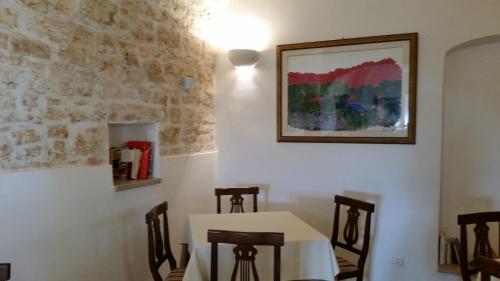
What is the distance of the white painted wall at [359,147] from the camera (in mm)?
2842

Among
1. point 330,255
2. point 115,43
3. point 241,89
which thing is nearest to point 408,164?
point 330,255

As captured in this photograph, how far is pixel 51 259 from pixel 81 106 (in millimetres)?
933

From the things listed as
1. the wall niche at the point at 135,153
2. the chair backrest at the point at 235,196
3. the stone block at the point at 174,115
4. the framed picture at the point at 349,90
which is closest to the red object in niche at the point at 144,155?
the wall niche at the point at 135,153

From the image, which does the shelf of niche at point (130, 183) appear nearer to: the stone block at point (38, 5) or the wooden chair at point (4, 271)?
the wooden chair at point (4, 271)

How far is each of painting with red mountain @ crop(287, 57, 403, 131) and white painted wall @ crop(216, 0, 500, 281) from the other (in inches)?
7.6

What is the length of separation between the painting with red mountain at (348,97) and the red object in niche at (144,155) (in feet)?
4.63

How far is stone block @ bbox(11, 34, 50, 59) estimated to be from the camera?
1748 mm

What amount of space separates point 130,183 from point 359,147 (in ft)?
6.69

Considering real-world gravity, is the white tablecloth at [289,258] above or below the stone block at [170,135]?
below

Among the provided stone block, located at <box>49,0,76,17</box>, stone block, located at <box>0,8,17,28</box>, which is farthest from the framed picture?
stone block, located at <box>0,8,17,28</box>

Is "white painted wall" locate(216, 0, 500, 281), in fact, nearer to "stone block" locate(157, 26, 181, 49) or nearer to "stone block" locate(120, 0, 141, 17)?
"stone block" locate(157, 26, 181, 49)

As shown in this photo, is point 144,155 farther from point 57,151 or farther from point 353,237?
point 353,237

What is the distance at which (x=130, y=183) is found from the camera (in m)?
2.51

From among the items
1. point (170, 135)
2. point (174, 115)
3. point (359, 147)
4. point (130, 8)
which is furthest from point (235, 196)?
point (130, 8)
